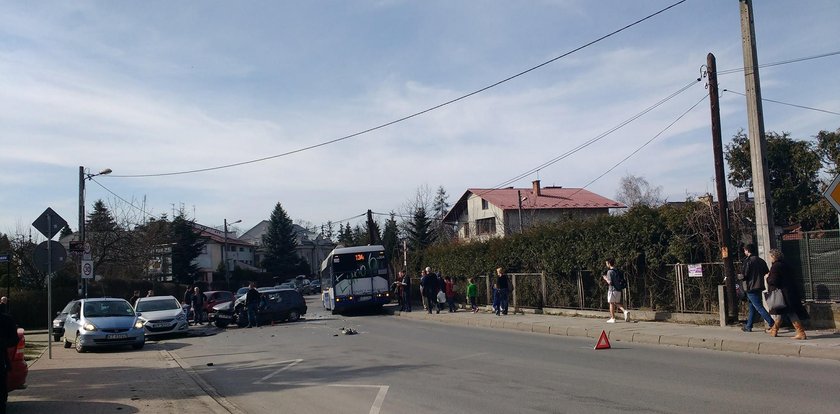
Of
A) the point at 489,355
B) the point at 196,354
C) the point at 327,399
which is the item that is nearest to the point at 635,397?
the point at 327,399

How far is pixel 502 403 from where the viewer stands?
8.66m

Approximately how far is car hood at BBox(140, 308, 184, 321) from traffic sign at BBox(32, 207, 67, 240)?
271 inches

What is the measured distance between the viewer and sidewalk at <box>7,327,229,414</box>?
30.0 feet

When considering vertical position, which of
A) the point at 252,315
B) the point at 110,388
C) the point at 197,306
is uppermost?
the point at 197,306

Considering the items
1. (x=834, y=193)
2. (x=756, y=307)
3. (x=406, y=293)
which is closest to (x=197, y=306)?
(x=406, y=293)

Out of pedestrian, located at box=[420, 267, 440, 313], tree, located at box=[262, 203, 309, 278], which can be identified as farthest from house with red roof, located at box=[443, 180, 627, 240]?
pedestrian, located at box=[420, 267, 440, 313]

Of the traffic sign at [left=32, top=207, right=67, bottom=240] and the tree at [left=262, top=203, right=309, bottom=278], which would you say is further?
the tree at [left=262, top=203, right=309, bottom=278]

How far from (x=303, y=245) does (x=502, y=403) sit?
109903 millimetres

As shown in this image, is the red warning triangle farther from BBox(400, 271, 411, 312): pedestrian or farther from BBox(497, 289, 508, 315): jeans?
BBox(400, 271, 411, 312): pedestrian

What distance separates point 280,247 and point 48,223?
6982 cm

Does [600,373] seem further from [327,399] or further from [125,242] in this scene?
[125,242]

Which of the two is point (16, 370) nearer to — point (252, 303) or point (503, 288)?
point (252, 303)

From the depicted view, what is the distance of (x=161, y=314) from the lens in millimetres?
22547

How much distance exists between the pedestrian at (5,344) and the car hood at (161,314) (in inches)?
557
